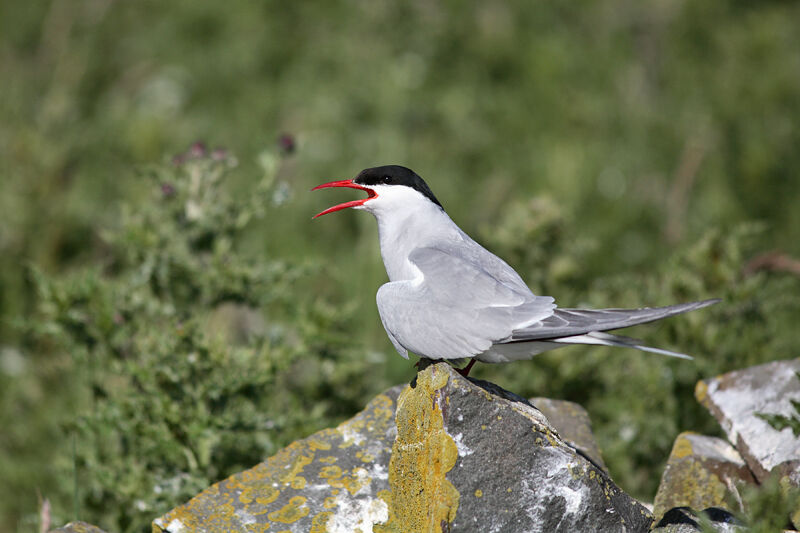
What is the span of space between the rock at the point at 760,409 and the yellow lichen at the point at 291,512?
1.66m

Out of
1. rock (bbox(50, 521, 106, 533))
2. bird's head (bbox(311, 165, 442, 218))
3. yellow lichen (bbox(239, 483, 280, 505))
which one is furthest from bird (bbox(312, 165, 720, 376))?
rock (bbox(50, 521, 106, 533))

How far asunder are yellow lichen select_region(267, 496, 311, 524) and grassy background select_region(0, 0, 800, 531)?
2.41 feet

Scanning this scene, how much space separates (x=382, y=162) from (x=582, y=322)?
192 inches

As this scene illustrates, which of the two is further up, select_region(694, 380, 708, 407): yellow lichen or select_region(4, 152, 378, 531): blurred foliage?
select_region(4, 152, 378, 531): blurred foliage

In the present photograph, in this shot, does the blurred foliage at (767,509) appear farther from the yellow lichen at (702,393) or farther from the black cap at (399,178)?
the black cap at (399,178)

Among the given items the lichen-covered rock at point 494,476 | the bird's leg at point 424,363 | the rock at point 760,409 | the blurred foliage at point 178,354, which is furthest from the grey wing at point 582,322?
the blurred foliage at point 178,354

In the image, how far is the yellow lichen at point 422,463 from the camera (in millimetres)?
2701

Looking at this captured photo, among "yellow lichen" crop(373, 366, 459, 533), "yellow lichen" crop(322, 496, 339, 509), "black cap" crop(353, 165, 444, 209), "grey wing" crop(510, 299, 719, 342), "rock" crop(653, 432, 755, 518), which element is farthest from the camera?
"black cap" crop(353, 165, 444, 209)

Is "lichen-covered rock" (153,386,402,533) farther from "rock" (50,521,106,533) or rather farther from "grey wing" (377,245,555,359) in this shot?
"grey wing" (377,245,555,359)

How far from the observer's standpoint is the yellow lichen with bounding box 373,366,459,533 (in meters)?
2.70

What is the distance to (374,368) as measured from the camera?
512cm

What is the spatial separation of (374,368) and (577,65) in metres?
5.67

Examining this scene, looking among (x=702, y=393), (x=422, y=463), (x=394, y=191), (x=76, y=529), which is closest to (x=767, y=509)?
(x=422, y=463)

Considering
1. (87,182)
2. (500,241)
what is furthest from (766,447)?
(87,182)
